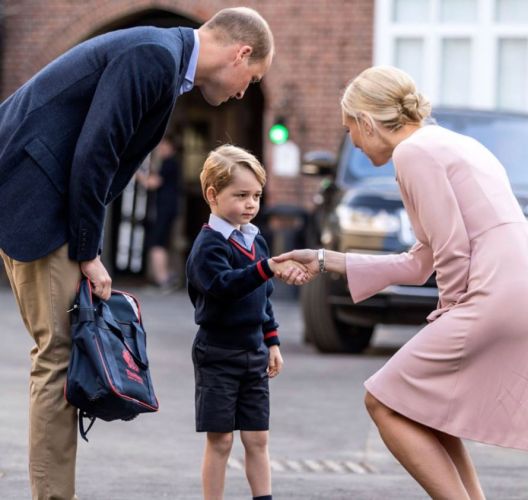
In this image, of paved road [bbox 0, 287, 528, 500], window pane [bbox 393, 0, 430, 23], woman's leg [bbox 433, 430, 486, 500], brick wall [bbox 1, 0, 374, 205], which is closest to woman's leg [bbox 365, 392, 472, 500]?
woman's leg [bbox 433, 430, 486, 500]

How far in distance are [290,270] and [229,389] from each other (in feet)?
1.71

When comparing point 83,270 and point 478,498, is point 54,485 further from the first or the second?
point 478,498

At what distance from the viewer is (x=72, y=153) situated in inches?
191

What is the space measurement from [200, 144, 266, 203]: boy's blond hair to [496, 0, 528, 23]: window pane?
14.2 m

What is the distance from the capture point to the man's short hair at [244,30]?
497cm

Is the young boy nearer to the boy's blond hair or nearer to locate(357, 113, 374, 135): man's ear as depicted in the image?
the boy's blond hair

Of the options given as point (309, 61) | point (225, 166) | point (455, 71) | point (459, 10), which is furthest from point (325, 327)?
point (459, 10)

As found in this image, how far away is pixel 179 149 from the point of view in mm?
21891

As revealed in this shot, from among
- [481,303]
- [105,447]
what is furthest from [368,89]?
[105,447]

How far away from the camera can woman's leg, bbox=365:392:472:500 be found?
4.74m

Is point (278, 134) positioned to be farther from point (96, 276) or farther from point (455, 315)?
point (455, 315)

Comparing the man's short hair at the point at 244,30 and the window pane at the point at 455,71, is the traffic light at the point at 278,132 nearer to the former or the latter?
the window pane at the point at 455,71

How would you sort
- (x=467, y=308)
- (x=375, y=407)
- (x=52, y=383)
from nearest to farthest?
(x=467, y=308) < (x=375, y=407) < (x=52, y=383)

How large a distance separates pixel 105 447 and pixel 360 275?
2610mm
